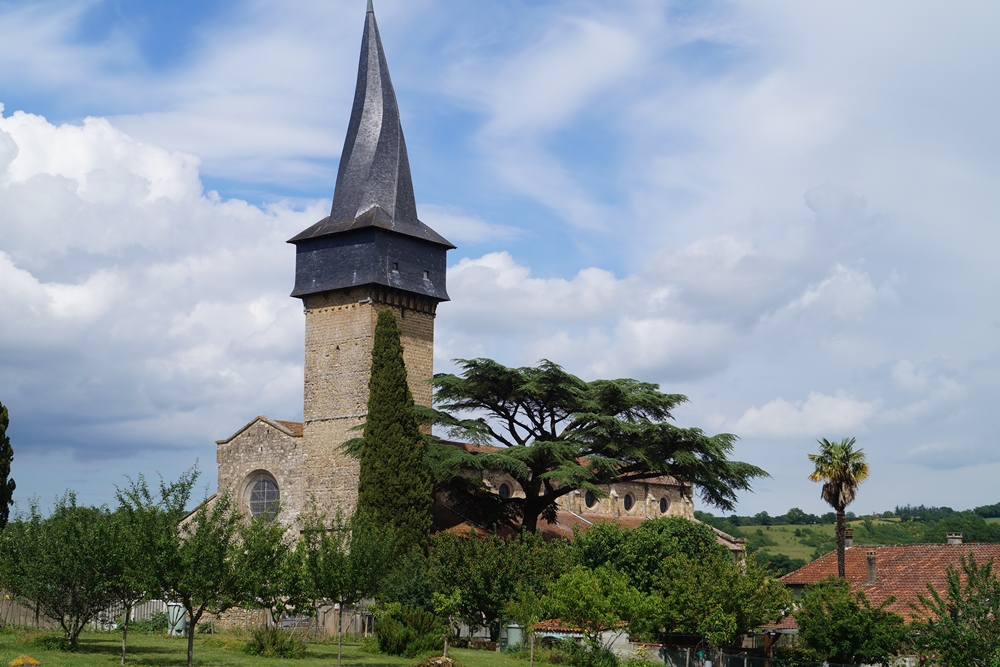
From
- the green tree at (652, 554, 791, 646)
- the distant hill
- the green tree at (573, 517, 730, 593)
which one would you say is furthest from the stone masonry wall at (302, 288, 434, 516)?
the distant hill

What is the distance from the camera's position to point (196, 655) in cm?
2734

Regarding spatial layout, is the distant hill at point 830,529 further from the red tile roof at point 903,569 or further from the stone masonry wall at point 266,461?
the stone masonry wall at point 266,461

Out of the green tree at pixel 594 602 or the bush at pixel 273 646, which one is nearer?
the green tree at pixel 594 602

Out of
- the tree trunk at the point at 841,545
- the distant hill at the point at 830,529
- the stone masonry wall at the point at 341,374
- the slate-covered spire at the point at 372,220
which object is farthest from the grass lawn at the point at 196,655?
the distant hill at the point at 830,529

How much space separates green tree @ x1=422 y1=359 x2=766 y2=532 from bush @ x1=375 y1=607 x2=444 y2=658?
25.3 ft

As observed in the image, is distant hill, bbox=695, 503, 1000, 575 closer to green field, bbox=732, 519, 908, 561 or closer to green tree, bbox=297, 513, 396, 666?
green field, bbox=732, 519, 908, 561

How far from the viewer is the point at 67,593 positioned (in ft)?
85.9

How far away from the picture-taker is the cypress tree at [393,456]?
36656 mm

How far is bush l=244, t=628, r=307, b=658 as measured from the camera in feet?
92.0

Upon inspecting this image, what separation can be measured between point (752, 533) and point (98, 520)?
94.3 meters

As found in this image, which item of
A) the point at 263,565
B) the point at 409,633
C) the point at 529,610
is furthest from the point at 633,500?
the point at 263,565

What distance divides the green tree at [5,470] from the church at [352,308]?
8371 mm

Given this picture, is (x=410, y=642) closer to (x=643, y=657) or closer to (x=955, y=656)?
(x=643, y=657)

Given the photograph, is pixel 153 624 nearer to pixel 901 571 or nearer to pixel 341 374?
pixel 341 374
